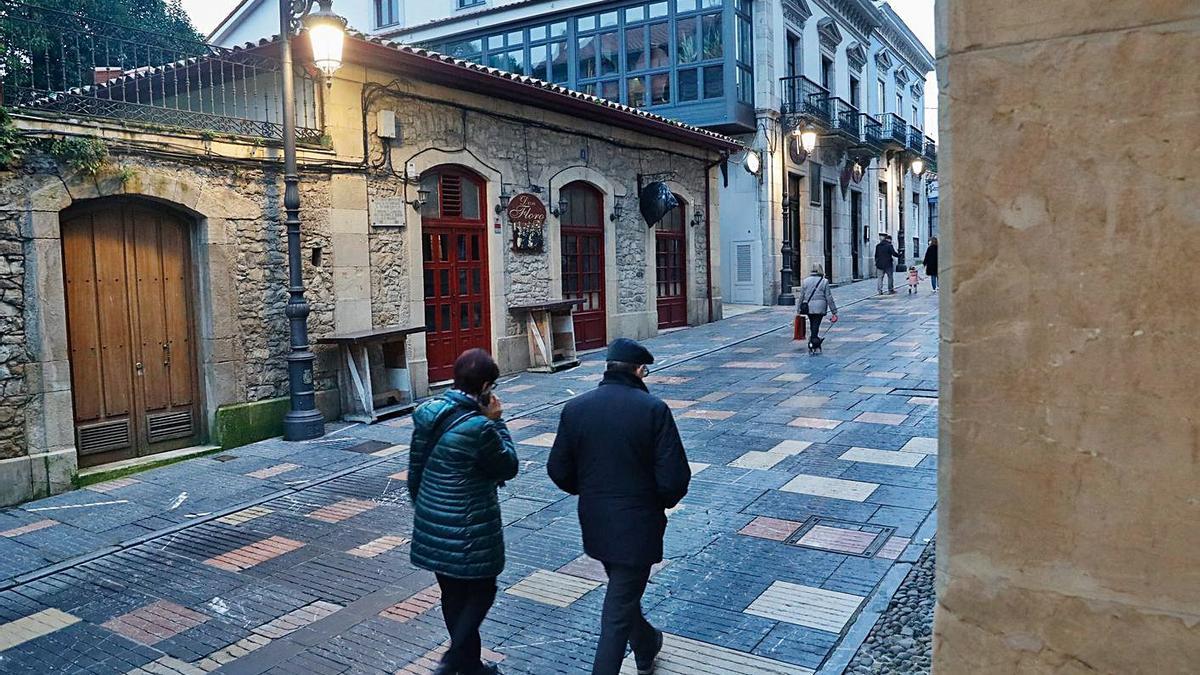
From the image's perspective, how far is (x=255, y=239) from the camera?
924cm

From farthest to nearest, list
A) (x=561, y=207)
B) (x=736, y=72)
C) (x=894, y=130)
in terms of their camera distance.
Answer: (x=894, y=130) → (x=736, y=72) → (x=561, y=207)

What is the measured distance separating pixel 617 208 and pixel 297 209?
719cm

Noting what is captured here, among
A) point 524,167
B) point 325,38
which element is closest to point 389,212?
point 325,38

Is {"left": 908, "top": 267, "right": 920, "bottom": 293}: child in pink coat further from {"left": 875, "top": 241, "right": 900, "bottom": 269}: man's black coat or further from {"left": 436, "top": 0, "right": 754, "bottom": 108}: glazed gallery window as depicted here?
{"left": 436, "top": 0, "right": 754, "bottom": 108}: glazed gallery window

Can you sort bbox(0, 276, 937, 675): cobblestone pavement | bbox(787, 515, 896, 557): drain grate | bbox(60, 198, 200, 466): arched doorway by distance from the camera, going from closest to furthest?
bbox(0, 276, 937, 675): cobblestone pavement
bbox(787, 515, 896, 557): drain grate
bbox(60, 198, 200, 466): arched doorway

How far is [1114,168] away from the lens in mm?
2277

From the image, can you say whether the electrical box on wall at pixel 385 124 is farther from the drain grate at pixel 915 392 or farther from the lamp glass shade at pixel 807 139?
the lamp glass shade at pixel 807 139

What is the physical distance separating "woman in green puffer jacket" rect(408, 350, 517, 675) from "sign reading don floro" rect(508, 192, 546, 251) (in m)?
9.13

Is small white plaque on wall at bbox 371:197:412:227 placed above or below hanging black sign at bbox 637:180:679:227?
below

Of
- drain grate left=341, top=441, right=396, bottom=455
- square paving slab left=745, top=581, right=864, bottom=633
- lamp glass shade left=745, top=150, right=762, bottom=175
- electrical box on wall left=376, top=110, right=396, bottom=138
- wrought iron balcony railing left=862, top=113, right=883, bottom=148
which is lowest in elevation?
square paving slab left=745, top=581, right=864, bottom=633

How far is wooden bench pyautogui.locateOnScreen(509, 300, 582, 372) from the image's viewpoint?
42.1 ft

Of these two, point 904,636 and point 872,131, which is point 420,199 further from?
point 872,131

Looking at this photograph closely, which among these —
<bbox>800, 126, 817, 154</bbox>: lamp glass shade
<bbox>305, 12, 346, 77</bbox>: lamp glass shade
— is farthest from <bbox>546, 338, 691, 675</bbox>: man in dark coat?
<bbox>800, 126, 817, 154</bbox>: lamp glass shade

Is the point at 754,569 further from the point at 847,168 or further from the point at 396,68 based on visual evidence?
the point at 847,168
